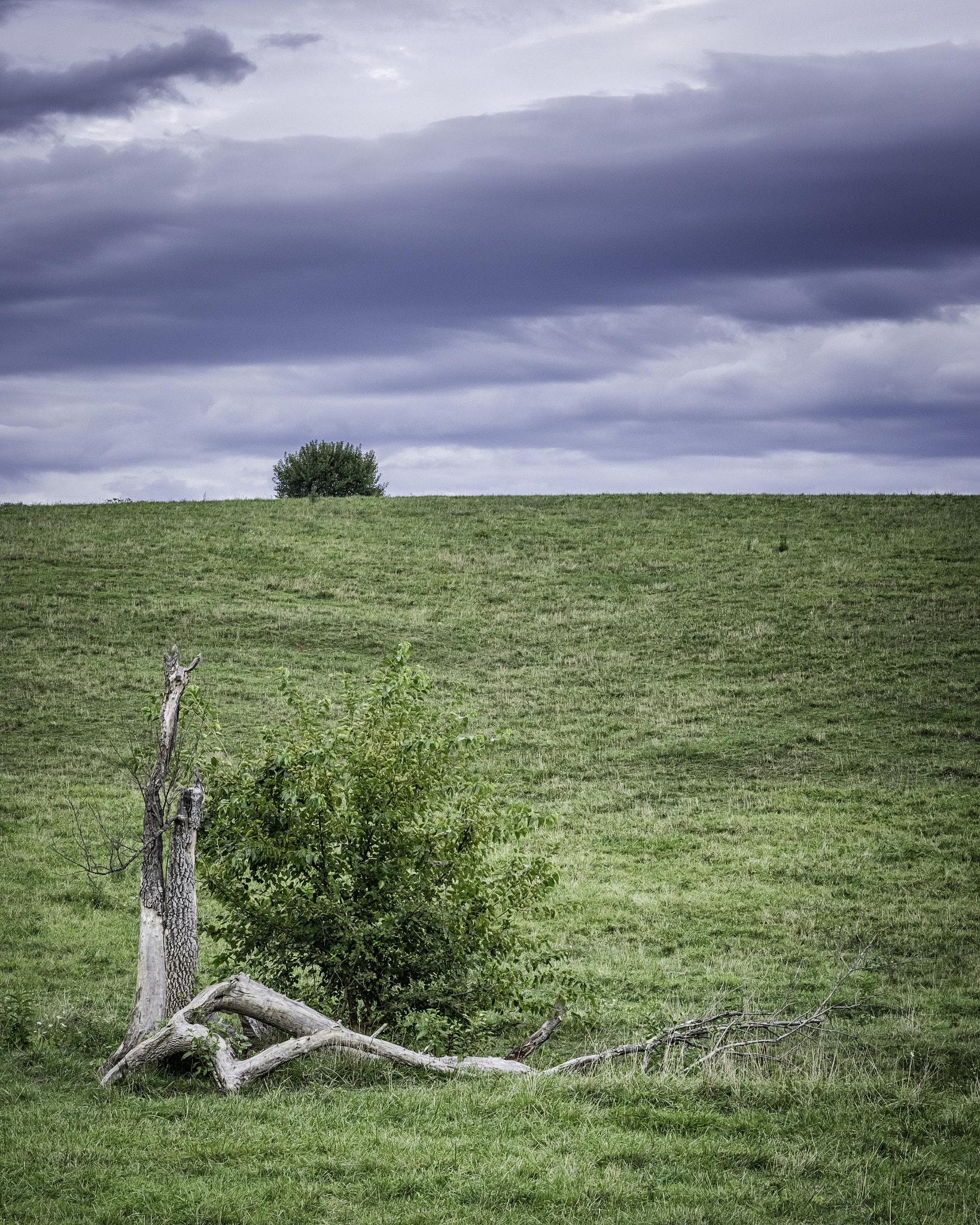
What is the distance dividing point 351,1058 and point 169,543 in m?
45.1

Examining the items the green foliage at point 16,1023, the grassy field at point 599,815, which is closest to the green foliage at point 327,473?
the grassy field at point 599,815

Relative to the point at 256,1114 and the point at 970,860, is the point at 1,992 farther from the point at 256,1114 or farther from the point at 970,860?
the point at 970,860

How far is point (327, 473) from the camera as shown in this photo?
288ft

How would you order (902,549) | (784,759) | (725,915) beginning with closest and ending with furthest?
(725,915) < (784,759) < (902,549)

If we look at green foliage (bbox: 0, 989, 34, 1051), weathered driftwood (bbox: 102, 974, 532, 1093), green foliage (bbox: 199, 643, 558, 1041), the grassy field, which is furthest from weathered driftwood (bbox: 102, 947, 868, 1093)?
green foliage (bbox: 0, 989, 34, 1051)

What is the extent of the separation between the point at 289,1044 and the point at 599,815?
640 inches

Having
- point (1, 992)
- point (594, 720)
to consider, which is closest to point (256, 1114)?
point (1, 992)

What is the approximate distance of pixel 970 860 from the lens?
2067 centimetres

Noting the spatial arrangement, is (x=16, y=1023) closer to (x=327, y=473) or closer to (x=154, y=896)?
(x=154, y=896)

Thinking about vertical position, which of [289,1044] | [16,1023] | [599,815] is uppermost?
[289,1044]

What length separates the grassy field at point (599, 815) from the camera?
717 cm

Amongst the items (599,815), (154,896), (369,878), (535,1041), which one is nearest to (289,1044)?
(369,878)

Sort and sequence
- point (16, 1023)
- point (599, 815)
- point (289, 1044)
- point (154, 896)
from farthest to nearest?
point (599, 815), point (16, 1023), point (154, 896), point (289, 1044)

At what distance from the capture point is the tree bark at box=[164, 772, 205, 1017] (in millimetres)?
10188
